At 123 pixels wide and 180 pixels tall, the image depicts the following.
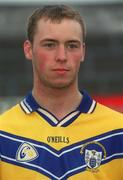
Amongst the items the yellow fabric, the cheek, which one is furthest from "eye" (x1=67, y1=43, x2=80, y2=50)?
the yellow fabric

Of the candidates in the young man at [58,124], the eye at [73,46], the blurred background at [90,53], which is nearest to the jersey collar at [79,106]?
the young man at [58,124]

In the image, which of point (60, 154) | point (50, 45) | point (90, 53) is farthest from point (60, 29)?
point (90, 53)

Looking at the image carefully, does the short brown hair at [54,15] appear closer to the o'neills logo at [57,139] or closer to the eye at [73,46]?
the eye at [73,46]

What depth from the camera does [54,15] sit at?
392cm

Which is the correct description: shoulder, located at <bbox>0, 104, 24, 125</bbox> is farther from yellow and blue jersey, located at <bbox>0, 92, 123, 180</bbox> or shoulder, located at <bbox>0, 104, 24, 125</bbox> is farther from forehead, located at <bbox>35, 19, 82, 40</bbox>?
forehead, located at <bbox>35, 19, 82, 40</bbox>

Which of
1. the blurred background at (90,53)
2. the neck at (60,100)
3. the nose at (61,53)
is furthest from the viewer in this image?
the blurred background at (90,53)

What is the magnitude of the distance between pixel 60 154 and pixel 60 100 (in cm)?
27

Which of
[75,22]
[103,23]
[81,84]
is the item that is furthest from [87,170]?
[103,23]

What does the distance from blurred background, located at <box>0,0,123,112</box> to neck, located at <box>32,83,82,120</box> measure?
39.7 ft

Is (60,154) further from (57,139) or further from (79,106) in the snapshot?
(79,106)

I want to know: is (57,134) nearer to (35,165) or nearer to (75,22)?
(35,165)

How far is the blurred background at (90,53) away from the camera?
17.6 meters

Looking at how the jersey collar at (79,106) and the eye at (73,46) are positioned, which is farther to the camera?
the jersey collar at (79,106)

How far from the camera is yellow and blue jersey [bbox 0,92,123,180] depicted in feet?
12.7
